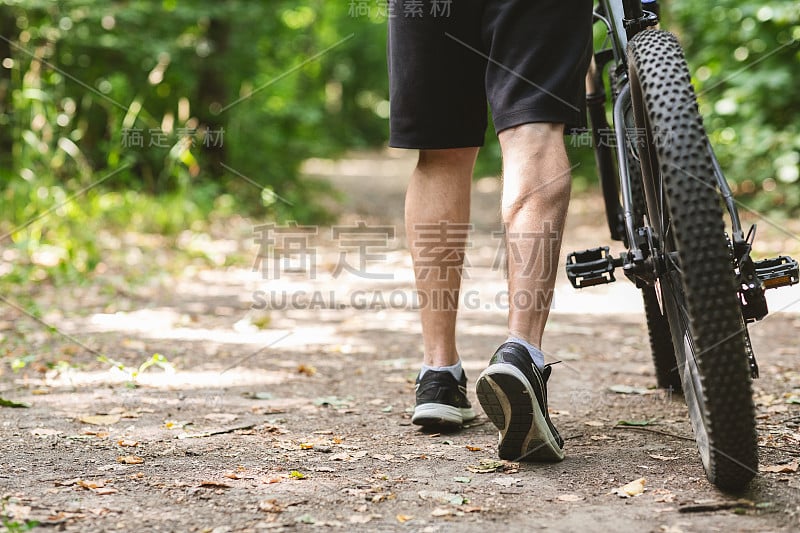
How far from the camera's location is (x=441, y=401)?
7.16ft

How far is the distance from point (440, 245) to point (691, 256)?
0.92 meters

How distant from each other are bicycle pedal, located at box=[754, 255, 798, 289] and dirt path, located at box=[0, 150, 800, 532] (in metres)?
0.40

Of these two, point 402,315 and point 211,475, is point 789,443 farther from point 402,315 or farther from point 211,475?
point 402,315

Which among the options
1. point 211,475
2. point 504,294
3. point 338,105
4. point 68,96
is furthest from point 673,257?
point 338,105

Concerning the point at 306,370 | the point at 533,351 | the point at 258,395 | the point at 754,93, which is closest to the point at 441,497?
the point at 533,351

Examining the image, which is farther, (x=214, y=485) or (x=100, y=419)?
(x=100, y=419)

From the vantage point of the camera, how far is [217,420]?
231 centimetres

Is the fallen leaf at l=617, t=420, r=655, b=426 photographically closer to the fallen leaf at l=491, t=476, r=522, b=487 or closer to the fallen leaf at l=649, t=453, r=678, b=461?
the fallen leaf at l=649, t=453, r=678, b=461

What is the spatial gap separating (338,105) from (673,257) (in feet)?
85.8

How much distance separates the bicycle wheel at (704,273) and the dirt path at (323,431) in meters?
0.13

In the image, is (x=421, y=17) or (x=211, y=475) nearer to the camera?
(x=211, y=475)

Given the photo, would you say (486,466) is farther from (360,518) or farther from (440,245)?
(440,245)

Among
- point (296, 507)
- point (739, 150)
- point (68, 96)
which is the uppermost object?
point (68, 96)

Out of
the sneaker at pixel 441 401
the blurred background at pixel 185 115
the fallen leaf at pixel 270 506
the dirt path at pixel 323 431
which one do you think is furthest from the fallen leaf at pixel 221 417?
the blurred background at pixel 185 115
